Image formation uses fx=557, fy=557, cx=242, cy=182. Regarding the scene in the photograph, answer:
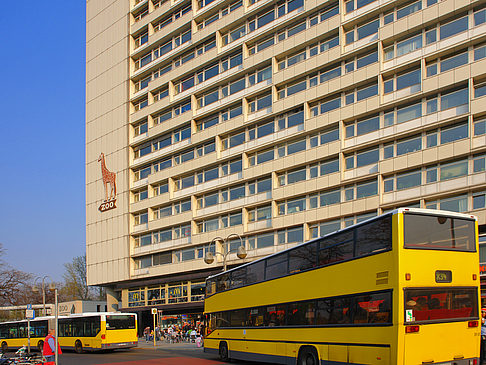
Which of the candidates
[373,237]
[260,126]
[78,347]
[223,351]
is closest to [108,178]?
[260,126]

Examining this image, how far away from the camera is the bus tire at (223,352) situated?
81.9 ft

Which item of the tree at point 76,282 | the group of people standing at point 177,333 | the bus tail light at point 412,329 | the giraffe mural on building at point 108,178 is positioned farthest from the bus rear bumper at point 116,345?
the tree at point 76,282

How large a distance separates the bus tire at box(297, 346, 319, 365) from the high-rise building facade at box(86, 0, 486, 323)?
61.6 ft

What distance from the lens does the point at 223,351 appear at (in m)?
25.3

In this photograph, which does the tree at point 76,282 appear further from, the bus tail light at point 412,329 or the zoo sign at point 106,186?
the bus tail light at point 412,329

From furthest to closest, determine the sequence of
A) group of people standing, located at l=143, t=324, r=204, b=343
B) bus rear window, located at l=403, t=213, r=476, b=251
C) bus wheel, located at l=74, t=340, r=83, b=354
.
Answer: group of people standing, located at l=143, t=324, r=204, b=343, bus wheel, located at l=74, t=340, r=83, b=354, bus rear window, located at l=403, t=213, r=476, b=251

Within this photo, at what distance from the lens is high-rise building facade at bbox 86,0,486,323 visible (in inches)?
1380

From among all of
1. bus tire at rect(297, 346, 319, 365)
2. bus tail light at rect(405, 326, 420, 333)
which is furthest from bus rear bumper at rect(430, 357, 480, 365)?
bus tire at rect(297, 346, 319, 365)

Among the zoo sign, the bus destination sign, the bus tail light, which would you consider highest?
the zoo sign

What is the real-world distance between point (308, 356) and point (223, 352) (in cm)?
825

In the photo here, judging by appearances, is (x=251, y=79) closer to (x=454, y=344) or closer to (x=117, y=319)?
(x=117, y=319)

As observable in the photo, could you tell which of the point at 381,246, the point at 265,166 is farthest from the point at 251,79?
the point at 381,246

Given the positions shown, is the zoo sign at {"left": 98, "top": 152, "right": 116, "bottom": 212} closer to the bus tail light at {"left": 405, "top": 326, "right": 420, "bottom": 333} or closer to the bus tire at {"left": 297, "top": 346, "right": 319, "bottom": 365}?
the bus tire at {"left": 297, "top": 346, "right": 319, "bottom": 365}

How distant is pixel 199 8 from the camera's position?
55.1m
